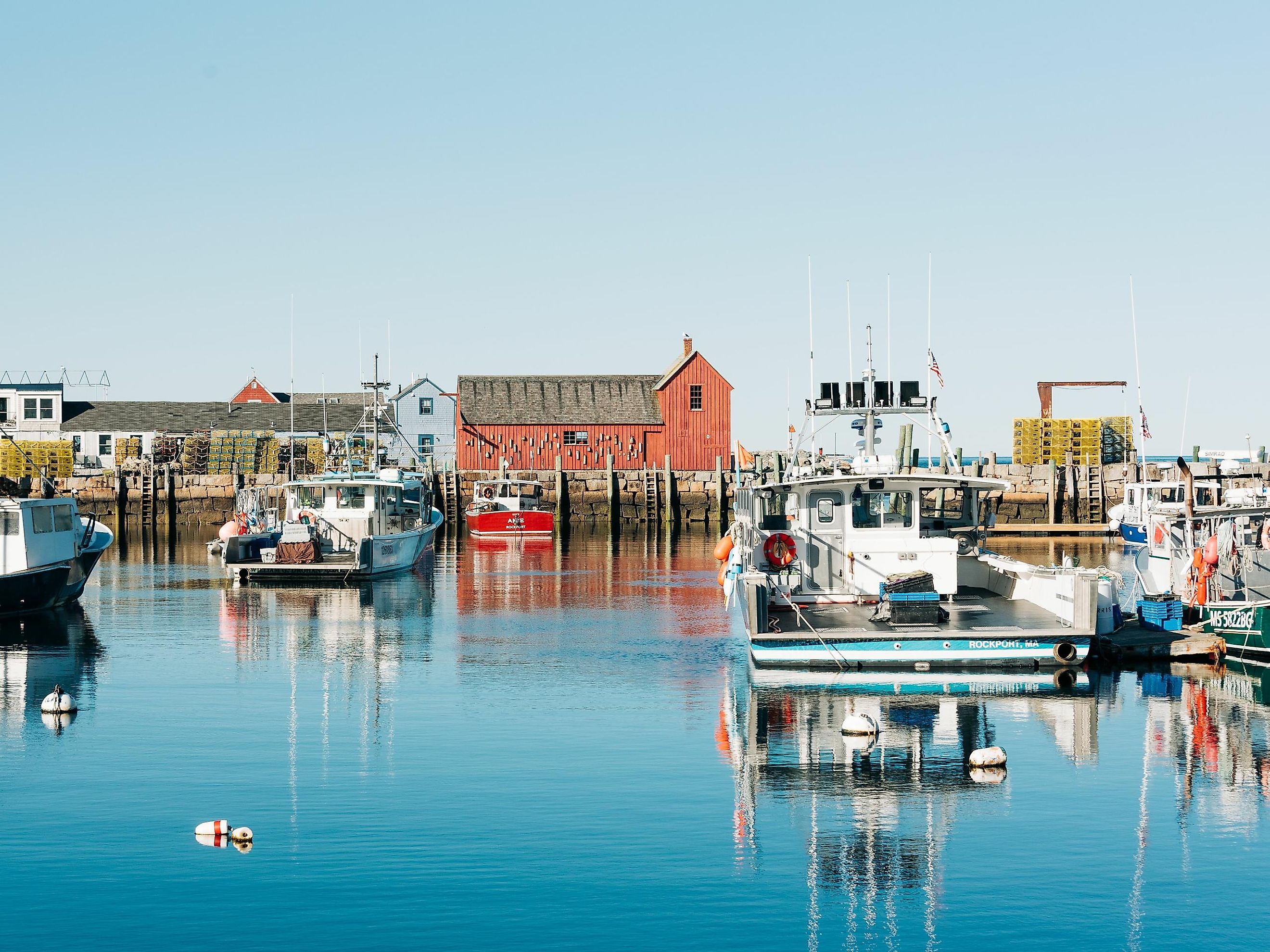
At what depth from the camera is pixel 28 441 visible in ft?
294

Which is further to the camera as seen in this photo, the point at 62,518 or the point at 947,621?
the point at 62,518

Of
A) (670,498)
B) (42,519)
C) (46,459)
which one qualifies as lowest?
(42,519)

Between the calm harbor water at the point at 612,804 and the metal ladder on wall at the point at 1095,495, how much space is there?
45768 mm

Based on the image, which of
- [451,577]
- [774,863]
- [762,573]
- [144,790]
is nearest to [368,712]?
[144,790]

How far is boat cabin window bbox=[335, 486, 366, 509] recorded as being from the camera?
43.6 metres

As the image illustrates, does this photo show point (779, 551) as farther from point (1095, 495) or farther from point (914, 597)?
point (1095, 495)

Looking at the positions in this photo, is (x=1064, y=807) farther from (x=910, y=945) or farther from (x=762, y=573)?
(x=762, y=573)

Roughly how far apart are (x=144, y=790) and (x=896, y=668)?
36.9 ft

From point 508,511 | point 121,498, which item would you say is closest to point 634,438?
point 508,511

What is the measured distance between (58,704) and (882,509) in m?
14.1

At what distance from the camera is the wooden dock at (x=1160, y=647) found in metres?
24.1

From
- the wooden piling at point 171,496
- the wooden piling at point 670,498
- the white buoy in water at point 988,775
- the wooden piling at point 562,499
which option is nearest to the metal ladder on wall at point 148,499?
the wooden piling at point 171,496

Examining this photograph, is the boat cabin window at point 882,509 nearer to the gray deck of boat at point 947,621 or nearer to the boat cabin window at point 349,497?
the gray deck of boat at point 947,621

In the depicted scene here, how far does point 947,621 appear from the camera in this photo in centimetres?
2280
